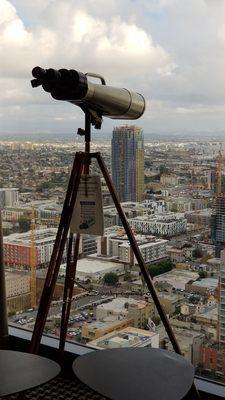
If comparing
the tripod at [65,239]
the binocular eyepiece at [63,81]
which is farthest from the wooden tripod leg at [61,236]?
the binocular eyepiece at [63,81]

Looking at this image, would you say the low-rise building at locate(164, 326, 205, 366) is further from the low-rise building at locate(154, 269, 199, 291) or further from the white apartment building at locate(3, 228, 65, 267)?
the white apartment building at locate(3, 228, 65, 267)

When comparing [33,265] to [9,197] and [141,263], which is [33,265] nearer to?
[9,197]

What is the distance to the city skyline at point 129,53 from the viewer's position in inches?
95.1

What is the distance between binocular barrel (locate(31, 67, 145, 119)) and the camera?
184cm

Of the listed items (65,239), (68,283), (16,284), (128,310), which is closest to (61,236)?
(65,239)

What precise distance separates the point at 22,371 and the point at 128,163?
124cm

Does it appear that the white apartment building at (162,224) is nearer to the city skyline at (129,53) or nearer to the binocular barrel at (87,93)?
the city skyline at (129,53)

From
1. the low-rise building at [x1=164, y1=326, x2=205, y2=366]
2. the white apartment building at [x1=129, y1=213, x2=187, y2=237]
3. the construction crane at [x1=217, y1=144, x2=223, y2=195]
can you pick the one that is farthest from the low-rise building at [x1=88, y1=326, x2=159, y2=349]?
the construction crane at [x1=217, y1=144, x2=223, y2=195]

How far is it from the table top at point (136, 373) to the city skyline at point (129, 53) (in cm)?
107

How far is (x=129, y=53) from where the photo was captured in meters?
2.61

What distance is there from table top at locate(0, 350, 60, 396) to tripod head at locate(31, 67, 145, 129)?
952mm

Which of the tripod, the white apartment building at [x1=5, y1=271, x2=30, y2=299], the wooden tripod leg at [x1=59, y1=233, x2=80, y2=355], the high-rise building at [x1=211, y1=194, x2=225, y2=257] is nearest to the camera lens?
the tripod

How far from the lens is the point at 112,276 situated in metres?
2.68

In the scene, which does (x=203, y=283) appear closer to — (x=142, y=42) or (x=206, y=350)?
(x=206, y=350)
